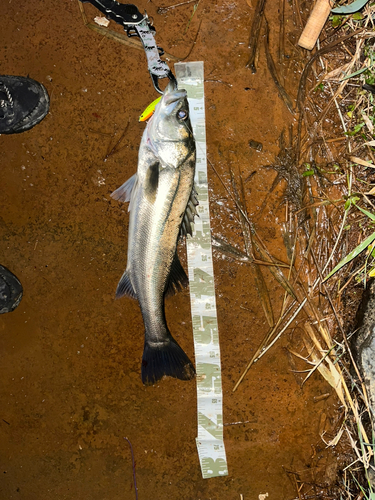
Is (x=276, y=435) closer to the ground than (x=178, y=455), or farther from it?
farther from it

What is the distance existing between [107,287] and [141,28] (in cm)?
226

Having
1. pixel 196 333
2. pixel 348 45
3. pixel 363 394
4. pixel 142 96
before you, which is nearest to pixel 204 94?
pixel 142 96

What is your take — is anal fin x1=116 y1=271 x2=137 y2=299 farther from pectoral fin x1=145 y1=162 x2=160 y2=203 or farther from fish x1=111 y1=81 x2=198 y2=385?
pectoral fin x1=145 y1=162 x2=160 y2=203

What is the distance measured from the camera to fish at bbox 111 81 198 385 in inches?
100

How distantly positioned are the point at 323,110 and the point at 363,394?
259cm

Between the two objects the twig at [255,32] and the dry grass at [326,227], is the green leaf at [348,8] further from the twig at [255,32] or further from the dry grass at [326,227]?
the twig at [255,32]

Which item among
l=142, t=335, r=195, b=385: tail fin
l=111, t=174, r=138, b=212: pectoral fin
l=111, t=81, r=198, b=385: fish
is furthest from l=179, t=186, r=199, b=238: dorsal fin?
l=142, t=335, r=195, b=385: tail fin

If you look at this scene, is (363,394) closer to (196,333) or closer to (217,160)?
(196,333)

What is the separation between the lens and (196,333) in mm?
3102

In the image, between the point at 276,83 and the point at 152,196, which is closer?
the point at 152,196

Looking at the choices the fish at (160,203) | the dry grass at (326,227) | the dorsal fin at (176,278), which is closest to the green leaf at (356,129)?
the dry grass at (326,227)

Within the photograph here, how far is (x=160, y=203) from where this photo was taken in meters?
2.54

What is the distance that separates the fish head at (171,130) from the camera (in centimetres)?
253

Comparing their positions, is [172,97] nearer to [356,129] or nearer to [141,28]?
[141,28]
